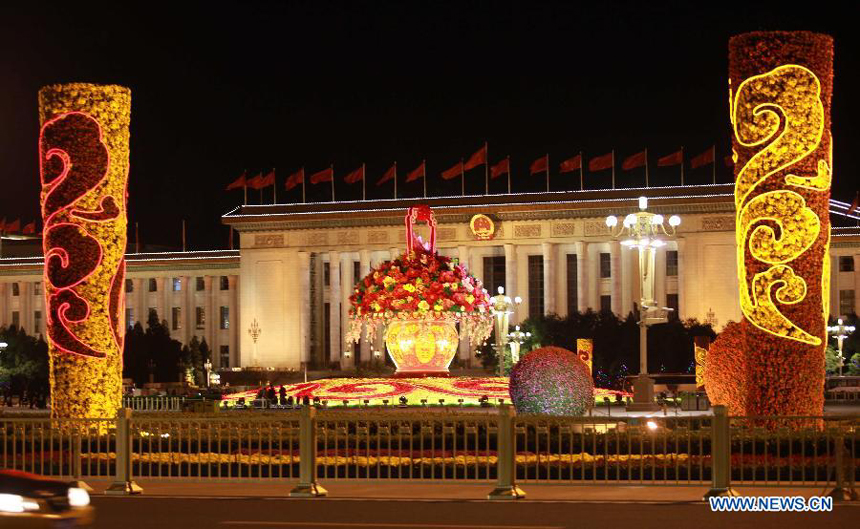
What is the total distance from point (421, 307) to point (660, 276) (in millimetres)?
49077

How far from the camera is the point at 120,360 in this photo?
25547mm

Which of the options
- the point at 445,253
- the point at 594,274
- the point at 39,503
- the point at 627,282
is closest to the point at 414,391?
the point at 39,503

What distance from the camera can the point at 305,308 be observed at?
8994 centimetres

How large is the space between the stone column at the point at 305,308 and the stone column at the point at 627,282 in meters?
19.4

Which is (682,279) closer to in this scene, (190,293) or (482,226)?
(482,226)

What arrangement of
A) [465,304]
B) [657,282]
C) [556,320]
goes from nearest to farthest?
[465,304] < [556,320] < [657,282]

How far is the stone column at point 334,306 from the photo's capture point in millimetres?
89625

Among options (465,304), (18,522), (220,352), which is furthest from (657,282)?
(18,522)

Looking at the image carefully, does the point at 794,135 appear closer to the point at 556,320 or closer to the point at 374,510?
the point at 374,510

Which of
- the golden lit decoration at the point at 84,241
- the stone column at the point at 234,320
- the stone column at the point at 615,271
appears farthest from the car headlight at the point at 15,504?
the stone column at the point at 234,320

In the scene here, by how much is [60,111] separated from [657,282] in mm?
59660

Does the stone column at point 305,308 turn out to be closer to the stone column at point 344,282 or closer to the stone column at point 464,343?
the stone column at point 344,282

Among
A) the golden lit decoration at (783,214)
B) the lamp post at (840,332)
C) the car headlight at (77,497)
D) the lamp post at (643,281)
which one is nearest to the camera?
the car headlight at (77,497)

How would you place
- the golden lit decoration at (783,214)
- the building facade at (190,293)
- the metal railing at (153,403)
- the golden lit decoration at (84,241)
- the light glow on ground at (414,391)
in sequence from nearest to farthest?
the golden lit decoration at (783,214) → the golden lit decoration at (84,241) → the light glow on ground at (414,391) → the metal railing at (153,403) → the building facade at (190,293)
